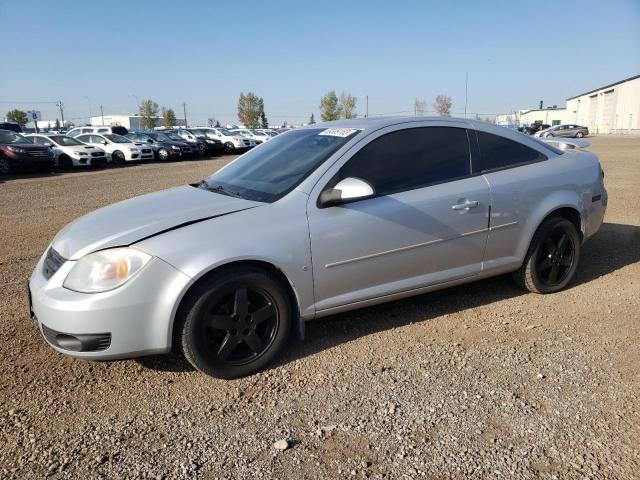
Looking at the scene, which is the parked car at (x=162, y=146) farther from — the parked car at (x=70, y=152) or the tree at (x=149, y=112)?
the tree at (x=149, y=112)

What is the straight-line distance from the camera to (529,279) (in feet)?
14.3

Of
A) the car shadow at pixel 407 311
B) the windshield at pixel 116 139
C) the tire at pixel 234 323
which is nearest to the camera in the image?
the tire at pixel 234 323

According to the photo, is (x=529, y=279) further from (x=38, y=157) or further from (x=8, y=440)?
(x=38, y=157)

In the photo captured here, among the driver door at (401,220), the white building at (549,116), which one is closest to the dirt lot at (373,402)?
the driver door at (401,220)

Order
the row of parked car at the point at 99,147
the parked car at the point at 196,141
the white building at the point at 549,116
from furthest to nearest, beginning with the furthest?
the white building at the point at 549,116, the parked car at the point at 196,141, the row of parked car at the point at 99,147

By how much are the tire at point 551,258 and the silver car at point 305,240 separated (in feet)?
0.04

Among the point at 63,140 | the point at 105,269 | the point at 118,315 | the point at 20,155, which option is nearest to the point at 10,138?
the point at 20,155

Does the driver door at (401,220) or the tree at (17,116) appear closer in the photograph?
the driver door at (401,220)

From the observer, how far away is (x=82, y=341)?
2850 millimetres

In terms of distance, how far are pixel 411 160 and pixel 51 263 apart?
2.54m

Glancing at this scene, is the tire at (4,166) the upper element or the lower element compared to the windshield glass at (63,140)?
lower

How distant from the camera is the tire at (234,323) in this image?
116 inches

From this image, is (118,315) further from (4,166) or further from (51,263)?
(4,166)

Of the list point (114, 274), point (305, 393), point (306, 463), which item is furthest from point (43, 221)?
point (306, 463)
